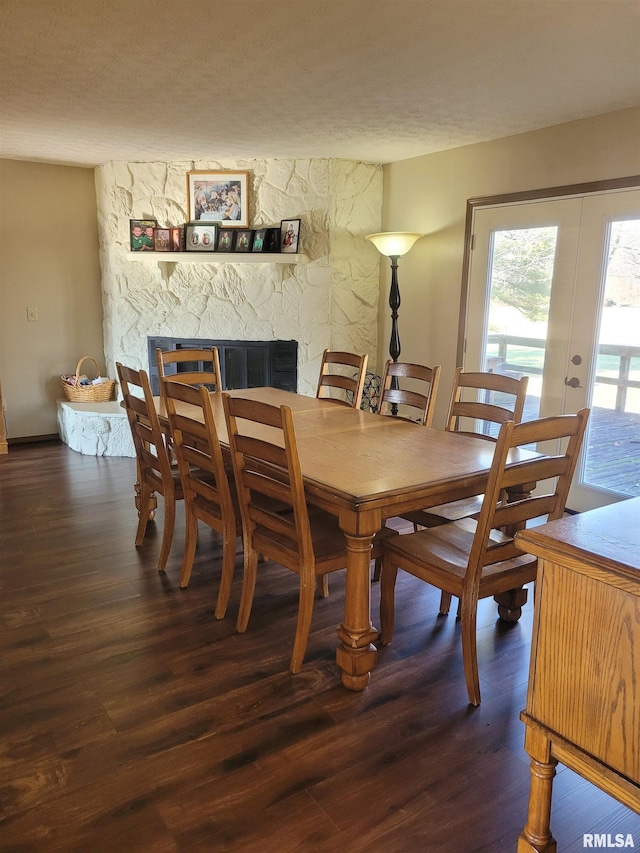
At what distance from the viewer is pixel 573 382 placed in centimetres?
→ 385

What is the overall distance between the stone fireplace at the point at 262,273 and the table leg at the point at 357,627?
10.6 feet

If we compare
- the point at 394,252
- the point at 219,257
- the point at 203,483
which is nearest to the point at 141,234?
the point at 219,257

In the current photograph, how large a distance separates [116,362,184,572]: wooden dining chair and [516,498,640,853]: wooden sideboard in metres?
2.07

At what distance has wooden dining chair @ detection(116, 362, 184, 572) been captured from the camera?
9.53 ft

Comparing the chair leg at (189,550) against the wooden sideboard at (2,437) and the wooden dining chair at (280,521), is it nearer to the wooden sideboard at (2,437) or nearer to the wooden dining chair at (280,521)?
the wooden dining chair at (280,521)

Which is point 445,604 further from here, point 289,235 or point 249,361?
point 289,235

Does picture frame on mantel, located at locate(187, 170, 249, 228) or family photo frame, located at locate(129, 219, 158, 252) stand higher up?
picture frame on mantel, located at locate(187, 170, 249, 228)

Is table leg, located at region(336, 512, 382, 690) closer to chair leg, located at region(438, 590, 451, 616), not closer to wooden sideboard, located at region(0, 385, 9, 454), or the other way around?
chair leg, located at region(438, 590, 451, 616)

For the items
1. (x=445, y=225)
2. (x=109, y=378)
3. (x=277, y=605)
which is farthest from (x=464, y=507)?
(x=109, y=378)

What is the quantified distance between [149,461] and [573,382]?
8.37 feet

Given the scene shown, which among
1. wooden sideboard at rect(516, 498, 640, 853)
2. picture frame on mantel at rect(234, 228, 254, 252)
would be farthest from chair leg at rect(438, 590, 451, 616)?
picture frame on mantel at rect(234, 228, 254, 252)

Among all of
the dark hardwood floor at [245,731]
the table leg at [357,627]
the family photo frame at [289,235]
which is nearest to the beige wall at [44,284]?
the family photo frame at [289,235]

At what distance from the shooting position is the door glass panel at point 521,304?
3988 millimetres

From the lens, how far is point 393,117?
146 inches
